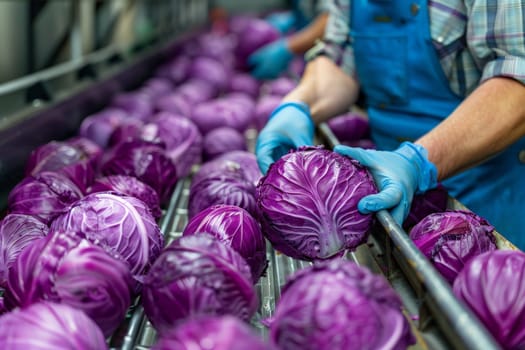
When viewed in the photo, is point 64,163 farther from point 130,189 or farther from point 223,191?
point 223,191

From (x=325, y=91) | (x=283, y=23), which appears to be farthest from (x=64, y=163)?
(x=283, y=23)

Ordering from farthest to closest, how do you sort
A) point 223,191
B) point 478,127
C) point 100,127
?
1. point 100,127
2. point 223,191
3. point 478,127

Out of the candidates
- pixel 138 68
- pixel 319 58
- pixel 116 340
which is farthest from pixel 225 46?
pixel 116 340

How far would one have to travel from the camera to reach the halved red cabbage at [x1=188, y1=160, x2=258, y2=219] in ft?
7.65

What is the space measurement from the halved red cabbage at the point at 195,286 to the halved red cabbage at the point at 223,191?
0.75m

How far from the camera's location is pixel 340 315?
127 centimetres

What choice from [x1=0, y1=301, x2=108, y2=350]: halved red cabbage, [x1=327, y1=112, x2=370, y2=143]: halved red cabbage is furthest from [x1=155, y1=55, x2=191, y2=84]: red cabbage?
[x1=0, y1=301, x2=108, y2=350]: halved red cabbage

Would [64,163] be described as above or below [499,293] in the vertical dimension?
below

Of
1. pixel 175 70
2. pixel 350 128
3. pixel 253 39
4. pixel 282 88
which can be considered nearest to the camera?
pixel 350 128

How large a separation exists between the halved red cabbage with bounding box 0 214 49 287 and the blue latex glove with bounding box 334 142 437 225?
114 cm

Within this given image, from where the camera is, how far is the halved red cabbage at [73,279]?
1.46 m

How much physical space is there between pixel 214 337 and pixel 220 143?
8.02 ft

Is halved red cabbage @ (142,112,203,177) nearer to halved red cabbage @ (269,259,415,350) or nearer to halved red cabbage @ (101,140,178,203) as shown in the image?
halved red cabbage @ (101,140,178,203)

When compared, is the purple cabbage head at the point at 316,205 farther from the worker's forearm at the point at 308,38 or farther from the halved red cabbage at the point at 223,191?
the worker's forearm at the point at 308,38
